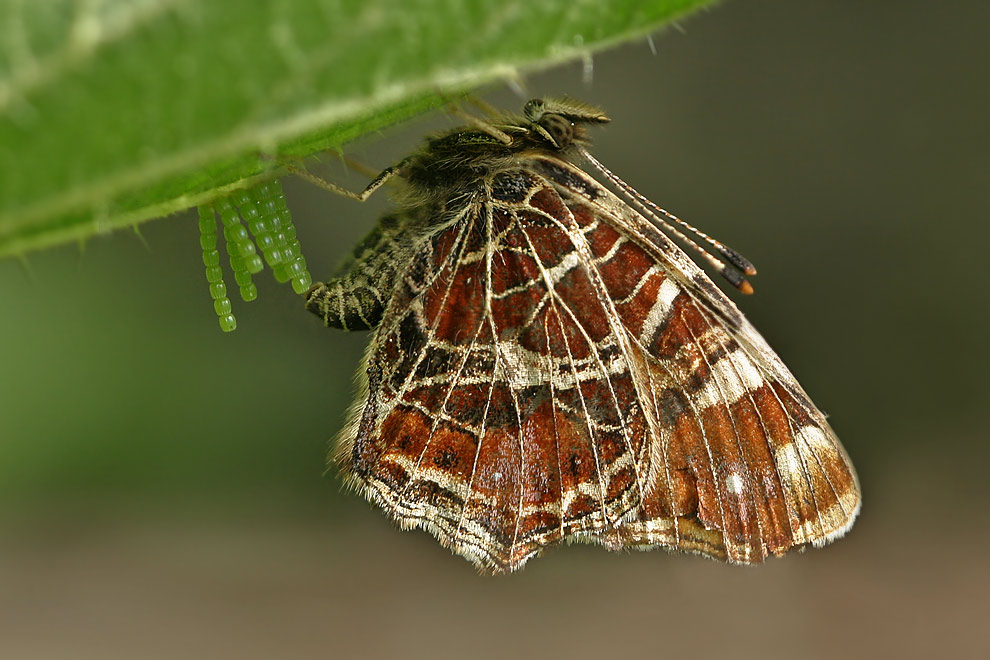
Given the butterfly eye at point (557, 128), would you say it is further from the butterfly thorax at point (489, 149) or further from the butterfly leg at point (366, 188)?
the butterfly leg at point (366, 188)

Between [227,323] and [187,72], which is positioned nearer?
[187,72]

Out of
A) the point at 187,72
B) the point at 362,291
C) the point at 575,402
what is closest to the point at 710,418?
the point at 575,402

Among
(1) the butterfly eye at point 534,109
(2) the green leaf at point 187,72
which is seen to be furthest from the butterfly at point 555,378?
(2) the green leaf at point 187,72

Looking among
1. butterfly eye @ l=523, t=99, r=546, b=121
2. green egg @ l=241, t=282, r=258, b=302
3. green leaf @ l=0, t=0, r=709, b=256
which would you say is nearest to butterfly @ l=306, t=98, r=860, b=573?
butterfly eye @ l=523, t=99, r=546, b=121

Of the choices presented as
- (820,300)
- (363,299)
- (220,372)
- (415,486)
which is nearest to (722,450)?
(415,486)

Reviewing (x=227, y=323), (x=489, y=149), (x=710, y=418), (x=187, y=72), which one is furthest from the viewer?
(x=710, y=418)

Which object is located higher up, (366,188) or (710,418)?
(366,188)

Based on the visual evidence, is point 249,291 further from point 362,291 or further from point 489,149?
point 489,149
